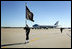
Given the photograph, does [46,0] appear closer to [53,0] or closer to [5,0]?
[53,0]

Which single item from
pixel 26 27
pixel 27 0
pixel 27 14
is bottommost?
pixel 26 27

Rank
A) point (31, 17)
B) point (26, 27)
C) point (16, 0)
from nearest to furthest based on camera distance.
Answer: point (26, 27) < point (16, 0) < point (31, 17)

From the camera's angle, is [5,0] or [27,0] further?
[5,0]

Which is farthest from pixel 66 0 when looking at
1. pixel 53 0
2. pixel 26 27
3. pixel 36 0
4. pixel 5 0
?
pixel 5 0

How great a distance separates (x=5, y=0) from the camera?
1493 cm

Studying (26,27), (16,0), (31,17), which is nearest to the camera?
(26,27)

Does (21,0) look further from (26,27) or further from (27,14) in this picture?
(26,27)

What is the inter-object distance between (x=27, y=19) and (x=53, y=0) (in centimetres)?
344

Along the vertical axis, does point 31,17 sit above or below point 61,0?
below

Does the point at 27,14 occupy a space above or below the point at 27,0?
below

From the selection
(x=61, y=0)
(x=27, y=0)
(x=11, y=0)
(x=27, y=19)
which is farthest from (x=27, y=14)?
(x=61, y=0)

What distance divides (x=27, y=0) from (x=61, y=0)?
3.84 m

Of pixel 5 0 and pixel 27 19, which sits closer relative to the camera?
pixel 27 19

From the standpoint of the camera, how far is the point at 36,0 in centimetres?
1482
